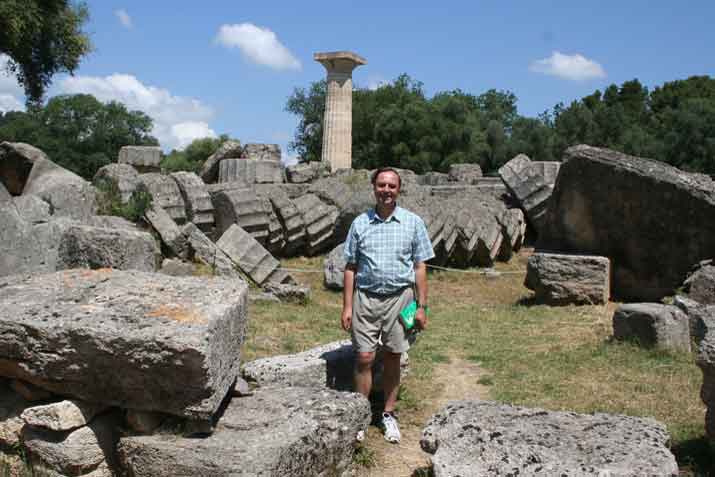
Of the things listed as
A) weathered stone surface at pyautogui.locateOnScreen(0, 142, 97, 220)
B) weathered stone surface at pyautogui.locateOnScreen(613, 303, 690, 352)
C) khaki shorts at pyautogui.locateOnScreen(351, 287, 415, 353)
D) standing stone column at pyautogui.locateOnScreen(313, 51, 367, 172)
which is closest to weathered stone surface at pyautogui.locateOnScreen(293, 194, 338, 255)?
weathered stone surface at pyautogui.locateOnScreen(0, 142, 97, 220)

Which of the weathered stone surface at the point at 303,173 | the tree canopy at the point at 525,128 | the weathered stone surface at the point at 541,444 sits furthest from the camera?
the tree canopy at the point at 525,128

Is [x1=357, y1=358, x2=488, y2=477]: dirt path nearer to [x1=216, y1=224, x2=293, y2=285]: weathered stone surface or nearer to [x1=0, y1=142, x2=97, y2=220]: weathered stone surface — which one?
[x1=216, y1=224, x2=293, y2=285]: weathered stone surface

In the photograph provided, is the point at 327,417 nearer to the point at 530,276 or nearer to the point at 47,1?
the point at 530,276

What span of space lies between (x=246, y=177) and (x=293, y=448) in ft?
44.3

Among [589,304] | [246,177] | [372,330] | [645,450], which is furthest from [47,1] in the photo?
[645,450]

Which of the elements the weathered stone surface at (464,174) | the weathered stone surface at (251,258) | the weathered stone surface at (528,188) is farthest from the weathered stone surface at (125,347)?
the weathered stone surface at (464,174)

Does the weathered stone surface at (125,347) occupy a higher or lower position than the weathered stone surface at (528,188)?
lower

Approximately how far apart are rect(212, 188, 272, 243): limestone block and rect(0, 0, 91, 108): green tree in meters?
5.50

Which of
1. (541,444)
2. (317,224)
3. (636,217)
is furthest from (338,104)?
(541,444)

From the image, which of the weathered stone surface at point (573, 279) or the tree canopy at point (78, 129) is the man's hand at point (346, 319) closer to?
the weathered stone surface at point (573, 279)

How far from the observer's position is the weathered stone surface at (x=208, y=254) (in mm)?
10227

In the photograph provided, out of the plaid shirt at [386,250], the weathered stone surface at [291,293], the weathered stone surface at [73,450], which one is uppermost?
the plaid shirt at [386,250]

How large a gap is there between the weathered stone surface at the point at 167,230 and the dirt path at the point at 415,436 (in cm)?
511

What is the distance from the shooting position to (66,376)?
11.8ft
